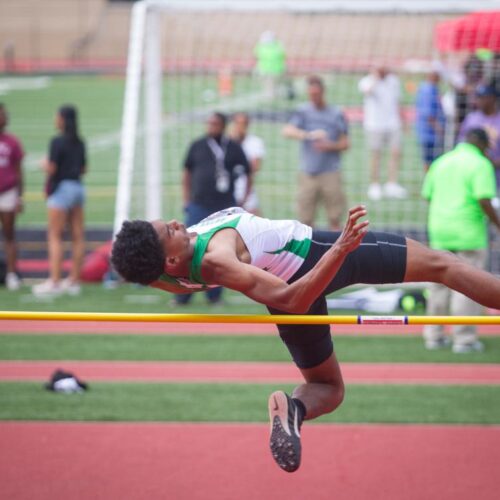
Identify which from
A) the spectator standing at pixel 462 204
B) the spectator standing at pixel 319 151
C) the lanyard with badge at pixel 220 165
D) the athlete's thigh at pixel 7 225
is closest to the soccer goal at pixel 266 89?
the lanyard with badge at pixel 220 165

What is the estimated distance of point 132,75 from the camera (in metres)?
12.2

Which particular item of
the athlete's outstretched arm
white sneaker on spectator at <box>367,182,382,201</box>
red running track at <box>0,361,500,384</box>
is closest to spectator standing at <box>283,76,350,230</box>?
red running track at <box>0,361,500,384</box>

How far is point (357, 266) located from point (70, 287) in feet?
23.8

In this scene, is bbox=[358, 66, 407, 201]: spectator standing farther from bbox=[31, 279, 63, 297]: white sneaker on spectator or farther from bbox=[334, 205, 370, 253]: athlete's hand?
bbox=[334, 205, 370, 253]: athlete's hand

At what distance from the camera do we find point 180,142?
69.2 ft

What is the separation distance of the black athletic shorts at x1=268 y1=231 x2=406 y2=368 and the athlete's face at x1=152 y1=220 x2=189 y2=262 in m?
0.68

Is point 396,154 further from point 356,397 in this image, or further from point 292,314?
point 292,314

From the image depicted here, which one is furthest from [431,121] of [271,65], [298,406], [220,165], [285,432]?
[271,65]

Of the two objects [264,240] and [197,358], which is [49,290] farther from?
[264,240]

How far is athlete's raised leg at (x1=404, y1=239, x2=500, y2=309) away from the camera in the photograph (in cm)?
534

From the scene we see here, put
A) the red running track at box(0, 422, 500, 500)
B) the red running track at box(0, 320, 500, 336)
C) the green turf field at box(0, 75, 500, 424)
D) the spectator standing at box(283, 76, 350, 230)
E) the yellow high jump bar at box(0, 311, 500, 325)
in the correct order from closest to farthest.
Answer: the yellow high jump bar at box(0, 311, 500, 325) < the red running track at box(0, 422, 500, 500) < the green turf field at box(0, 75, 500, 424) < the red running track at box(0, 320, 500, 336) < the spectator standing at box(283, 76, 350, 230)

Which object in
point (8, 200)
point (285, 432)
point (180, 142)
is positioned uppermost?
point (180, 142)

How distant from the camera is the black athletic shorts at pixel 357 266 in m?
5.41

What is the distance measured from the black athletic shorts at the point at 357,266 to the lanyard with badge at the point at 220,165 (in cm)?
586
